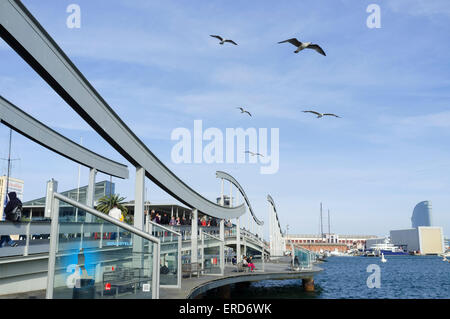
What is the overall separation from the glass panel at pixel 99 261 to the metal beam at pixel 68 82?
333cm

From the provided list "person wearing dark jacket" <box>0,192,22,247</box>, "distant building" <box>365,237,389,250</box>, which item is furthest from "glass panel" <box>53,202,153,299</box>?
"distant building" <box>365,237,389,250</box>

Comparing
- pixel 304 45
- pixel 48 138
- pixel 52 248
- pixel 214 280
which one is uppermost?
pixel 304 45

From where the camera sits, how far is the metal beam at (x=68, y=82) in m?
7.89

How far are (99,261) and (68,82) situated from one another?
4.52 meters

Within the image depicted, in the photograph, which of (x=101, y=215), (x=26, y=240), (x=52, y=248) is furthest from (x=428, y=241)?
(x=52, y=248)

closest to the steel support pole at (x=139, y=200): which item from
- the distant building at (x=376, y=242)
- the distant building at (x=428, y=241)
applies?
the distant building at (x=376, y=242)

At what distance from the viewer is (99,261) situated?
322 inches

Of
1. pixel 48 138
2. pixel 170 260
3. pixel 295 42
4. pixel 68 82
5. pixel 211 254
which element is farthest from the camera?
pixel 211 254

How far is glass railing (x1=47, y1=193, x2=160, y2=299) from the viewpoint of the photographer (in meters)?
7.73

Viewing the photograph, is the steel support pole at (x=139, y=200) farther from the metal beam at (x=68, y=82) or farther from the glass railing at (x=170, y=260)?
the glass railing at (x=170, y=260)

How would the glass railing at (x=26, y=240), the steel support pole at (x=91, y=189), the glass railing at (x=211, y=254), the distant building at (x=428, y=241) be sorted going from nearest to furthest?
1. the glass railing at (x=26, y=240)
2. the steel support pole at (x=91, y=189)
3. the glass railing at (x=211, y=254)
4. the distant building at (x=428, y=241)

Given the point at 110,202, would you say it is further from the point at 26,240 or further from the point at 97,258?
the point at 97,258
